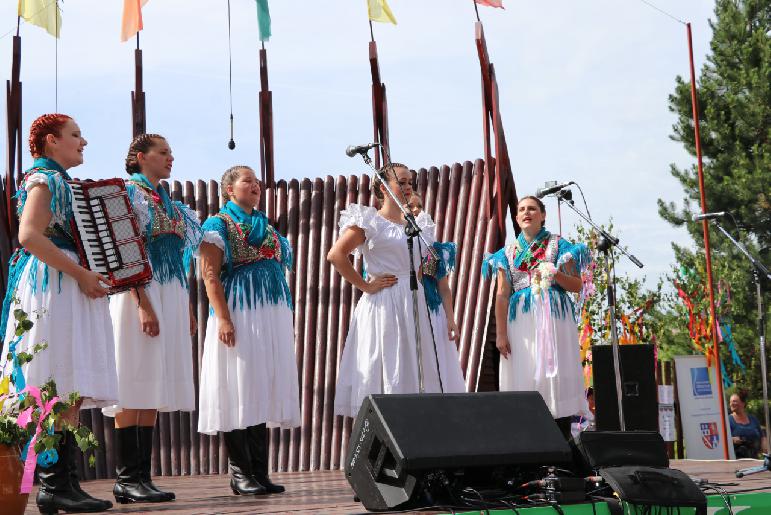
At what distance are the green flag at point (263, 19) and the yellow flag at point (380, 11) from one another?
2.88 ft

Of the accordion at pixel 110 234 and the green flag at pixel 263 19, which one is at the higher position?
the green flag at pixel 263 19

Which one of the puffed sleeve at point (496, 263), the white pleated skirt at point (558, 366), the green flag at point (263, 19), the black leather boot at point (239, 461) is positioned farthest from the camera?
the green flag at point (263, 19)

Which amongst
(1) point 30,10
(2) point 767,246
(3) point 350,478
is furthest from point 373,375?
(2) point 767,246

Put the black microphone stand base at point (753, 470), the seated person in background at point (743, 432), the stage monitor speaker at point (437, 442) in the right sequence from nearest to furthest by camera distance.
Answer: the stage monitor speaker at point (437, 442) → the black microphone stand base at point (753, 470) → the seated person in background at point (743, 432)

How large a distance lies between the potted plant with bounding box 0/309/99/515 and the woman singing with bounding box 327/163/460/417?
1.68m

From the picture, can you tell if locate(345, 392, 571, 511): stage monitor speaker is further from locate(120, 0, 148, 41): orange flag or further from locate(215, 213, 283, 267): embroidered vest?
locate(120, 0, 148, 41): orange flag

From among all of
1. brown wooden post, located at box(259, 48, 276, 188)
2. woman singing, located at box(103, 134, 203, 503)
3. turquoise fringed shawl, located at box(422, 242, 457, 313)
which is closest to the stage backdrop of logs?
brown wooden post, located at box(259, 48, 276, 188)

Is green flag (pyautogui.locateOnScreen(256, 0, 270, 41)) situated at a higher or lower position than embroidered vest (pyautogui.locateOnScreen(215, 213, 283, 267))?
higher

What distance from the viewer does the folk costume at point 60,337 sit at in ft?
13.6

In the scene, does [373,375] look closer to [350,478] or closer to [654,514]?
[350,478]

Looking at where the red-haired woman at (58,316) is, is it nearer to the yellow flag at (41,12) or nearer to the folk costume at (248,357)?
the folk costume at (248,357)

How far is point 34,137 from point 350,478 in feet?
6.40

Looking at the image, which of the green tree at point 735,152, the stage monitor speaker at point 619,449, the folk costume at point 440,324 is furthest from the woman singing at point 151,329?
the green tree at point 735,152

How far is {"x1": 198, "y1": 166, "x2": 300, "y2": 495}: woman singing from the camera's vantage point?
509cm
